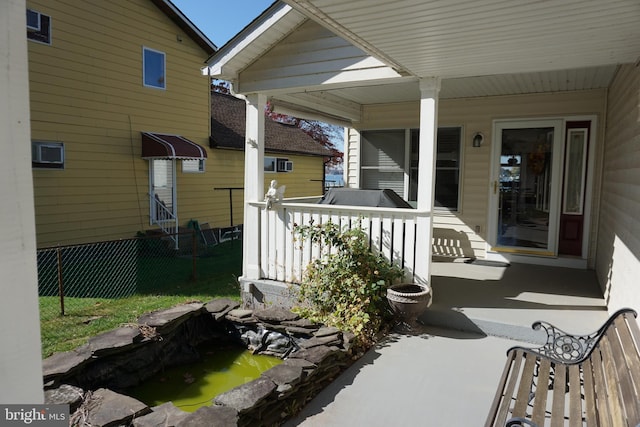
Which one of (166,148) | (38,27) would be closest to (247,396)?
(166,148)

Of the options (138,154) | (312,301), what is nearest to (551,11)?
(312,301)

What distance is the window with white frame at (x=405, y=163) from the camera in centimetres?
695

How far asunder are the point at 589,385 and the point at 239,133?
11.7 metres

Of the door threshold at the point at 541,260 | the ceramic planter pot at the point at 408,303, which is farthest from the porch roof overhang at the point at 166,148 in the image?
the ceramic planter pot at the point at 408,303

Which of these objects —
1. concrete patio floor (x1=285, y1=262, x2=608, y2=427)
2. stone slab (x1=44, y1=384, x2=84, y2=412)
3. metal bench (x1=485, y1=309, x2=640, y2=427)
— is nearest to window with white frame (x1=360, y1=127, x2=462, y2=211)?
concrete patio floor (x1=285, y1=262, x2=608, y2=427)

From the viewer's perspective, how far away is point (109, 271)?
6820 mm

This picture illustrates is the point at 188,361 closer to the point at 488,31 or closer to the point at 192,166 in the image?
the point at 488,31

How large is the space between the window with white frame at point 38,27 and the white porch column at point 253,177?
199 inches

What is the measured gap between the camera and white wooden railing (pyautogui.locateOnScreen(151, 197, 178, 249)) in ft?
32.7

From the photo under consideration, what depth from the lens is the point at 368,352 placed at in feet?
12.8

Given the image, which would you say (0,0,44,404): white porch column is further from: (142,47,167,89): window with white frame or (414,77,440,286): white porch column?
(142,47,167,89): window with white frame

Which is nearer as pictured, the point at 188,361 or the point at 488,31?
the point at 488,31

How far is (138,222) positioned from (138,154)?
4.93 feet

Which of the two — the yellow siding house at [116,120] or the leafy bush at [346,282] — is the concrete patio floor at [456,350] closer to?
the leafy bush at [346,282]
